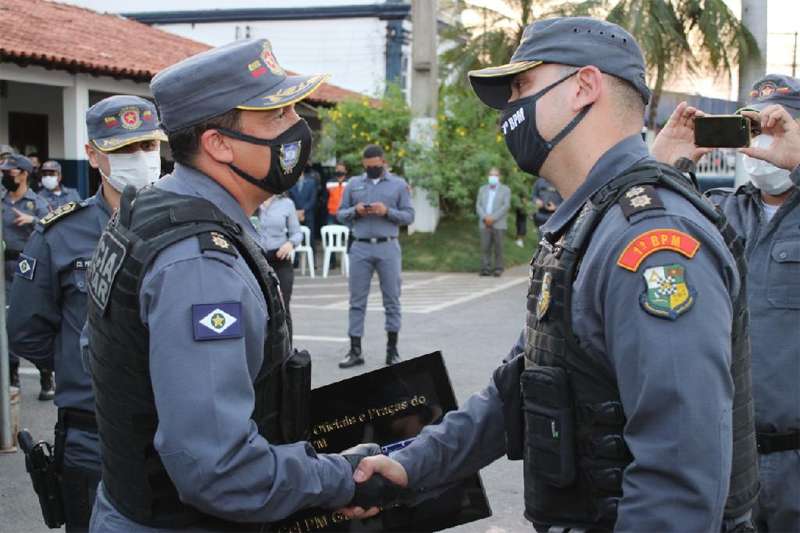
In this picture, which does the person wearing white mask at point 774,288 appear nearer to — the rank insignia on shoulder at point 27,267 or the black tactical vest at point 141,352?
the black tactical vest at point 141,352

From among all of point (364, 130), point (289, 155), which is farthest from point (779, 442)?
point (364, 130)

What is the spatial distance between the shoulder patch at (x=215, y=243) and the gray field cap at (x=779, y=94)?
2.15 m

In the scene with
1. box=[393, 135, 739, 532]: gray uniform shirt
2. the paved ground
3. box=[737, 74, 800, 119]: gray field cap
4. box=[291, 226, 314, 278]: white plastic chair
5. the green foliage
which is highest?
the green foliage

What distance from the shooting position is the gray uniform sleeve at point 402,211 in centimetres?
952

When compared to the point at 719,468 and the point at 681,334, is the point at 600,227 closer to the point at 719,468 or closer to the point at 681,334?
the point at 681,334

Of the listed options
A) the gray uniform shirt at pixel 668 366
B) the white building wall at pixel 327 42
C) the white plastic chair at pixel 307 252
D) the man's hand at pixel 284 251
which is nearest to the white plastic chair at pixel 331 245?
the white plastic chair at pixel 307 252

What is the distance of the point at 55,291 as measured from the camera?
3777mm

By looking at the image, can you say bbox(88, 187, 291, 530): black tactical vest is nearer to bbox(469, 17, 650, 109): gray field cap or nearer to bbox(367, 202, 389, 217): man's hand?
bbox(469, 17, 650, 109): gray field cap

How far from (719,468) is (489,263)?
51.7 ft

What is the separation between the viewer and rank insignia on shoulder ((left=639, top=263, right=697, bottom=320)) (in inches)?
71.8

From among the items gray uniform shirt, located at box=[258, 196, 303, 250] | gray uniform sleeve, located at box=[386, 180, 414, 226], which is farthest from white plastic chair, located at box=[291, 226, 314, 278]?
gray uniform sleeve, located at box=[386, 180, 414, 226]

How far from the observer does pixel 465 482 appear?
107 inches

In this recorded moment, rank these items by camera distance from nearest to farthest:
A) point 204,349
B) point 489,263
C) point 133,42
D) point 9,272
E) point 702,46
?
point 204,349
point 9,272
point 489,263
point 133,42
point 702,46

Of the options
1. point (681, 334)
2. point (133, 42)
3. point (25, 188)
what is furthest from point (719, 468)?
point (133, 42)
